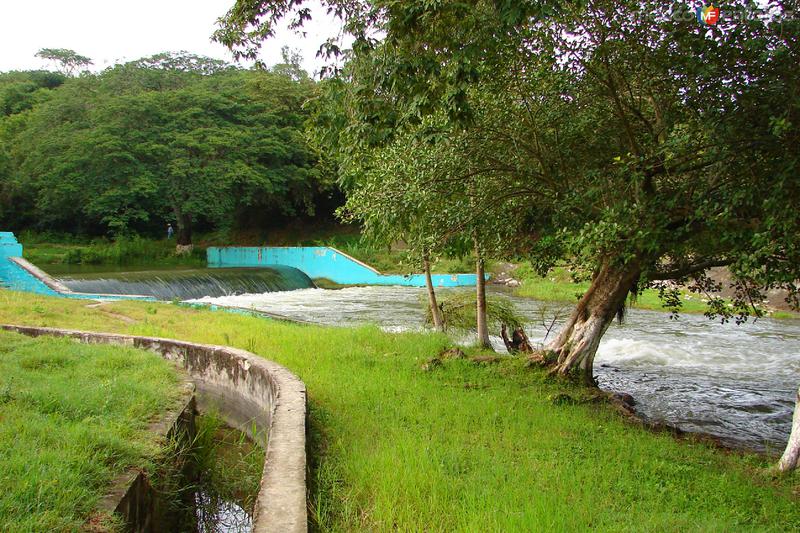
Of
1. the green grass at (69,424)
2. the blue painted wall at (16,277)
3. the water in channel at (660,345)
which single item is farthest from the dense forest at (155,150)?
the green grass at (69,424)

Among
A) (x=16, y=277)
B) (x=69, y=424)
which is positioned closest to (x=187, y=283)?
(x=16, y=277)

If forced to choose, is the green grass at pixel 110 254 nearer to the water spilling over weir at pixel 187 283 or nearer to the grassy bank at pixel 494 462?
the water spilling over weir at pixel 187 283

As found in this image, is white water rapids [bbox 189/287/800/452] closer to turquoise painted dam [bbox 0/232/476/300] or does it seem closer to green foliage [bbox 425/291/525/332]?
green foliage [bbox 425/291/525/332]

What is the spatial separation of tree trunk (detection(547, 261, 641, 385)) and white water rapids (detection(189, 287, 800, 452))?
3.49 feet

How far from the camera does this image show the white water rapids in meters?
7.55

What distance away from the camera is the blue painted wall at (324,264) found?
2230 centimetres

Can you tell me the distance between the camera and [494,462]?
4047mm

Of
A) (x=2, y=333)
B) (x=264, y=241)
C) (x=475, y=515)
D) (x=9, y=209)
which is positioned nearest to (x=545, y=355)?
(x=475, y=515)

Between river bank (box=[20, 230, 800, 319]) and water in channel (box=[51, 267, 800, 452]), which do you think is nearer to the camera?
water in channel (box=[51, 267, 800, 452])

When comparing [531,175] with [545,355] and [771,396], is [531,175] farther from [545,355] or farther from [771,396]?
[771,396]

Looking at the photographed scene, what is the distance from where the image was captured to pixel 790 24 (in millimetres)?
4492

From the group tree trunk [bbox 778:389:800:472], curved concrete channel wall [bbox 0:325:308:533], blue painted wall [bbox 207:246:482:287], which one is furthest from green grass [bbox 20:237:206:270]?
tree trunk [bbox 778:389:800:472]

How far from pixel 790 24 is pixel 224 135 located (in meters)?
23.8

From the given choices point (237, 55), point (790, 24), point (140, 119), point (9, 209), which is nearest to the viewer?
point (790, 24)
